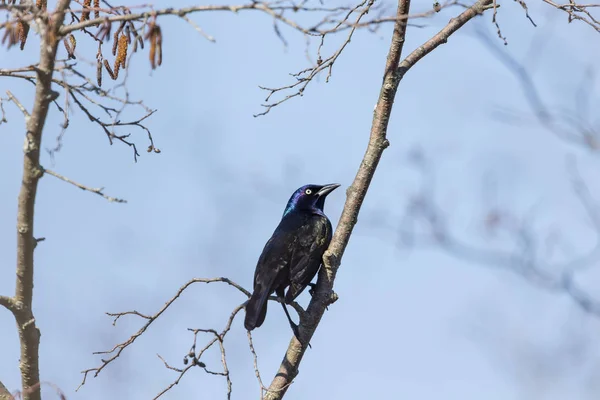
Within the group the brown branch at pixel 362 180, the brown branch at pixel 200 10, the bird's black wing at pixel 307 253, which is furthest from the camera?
the bird's black wing at pixel 307 253

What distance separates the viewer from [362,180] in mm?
4715

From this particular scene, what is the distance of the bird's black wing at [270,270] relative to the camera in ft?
17.8

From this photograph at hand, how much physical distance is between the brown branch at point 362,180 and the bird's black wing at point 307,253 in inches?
35.0

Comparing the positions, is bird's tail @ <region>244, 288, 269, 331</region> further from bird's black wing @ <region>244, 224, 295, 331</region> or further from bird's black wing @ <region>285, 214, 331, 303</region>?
bird's black wing @ <region>285, 214, 331, 303</region>

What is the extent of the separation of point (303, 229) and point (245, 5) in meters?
3.52

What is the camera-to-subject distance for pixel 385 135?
4730mm

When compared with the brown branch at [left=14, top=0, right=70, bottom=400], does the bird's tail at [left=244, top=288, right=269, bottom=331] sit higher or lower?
higher

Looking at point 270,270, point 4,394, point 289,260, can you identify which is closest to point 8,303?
point 4,394

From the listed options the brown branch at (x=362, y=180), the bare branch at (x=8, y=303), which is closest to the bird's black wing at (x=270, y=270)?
the brown branch at (x=362, y=180)

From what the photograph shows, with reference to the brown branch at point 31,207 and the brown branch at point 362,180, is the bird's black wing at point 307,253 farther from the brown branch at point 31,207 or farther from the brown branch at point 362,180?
the brown branch at point 31,207

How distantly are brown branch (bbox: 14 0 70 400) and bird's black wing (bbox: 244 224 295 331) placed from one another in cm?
178

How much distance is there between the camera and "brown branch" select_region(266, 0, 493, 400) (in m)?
4.64

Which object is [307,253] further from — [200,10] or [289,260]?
[200,10]

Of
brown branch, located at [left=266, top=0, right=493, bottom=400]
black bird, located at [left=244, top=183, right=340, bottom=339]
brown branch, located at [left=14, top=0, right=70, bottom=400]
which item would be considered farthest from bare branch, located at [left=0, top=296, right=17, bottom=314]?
black bird, located at [left=244, top=183, right=340, bottom=339]
